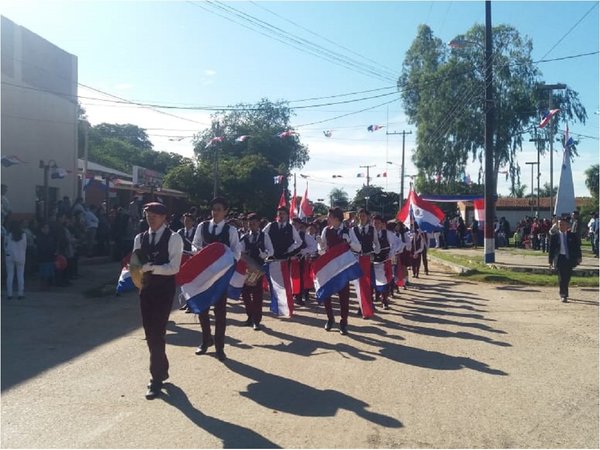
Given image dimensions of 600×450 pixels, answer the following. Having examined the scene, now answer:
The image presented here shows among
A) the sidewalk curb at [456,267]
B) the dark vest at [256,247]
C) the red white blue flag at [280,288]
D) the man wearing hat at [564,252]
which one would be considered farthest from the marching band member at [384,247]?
the sidewalk curb at [456,267]

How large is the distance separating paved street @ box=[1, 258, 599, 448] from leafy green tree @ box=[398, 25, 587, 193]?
111ft

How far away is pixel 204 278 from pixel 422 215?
444 inches

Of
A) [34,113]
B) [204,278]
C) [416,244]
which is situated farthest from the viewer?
[34,113]

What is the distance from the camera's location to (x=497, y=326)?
10102 millimetres

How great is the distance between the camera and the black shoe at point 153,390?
580 cm

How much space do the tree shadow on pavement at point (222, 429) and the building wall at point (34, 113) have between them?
54.5 feet

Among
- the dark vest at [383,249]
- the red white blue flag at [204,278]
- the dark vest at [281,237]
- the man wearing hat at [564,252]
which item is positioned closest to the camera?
the red white blue flag at [204,278]

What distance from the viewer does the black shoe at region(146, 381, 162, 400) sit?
5.80 m

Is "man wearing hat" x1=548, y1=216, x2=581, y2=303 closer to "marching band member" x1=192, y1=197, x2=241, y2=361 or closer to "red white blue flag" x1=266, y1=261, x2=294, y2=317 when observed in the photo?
"red white blue flag" x1=266, y1=261, x2=294, y2=317

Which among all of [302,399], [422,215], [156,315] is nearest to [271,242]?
[156,315]

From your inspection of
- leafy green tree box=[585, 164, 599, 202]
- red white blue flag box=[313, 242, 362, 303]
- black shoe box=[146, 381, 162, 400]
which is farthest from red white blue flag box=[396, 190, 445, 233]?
leafy green tree box=[585, 164, 599, 202]

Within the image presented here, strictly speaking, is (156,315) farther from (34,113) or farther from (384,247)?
(34,113)

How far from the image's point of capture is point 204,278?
23.7 feet

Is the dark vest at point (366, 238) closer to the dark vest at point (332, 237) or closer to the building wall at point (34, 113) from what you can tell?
the dark vest at point (332, 237)
